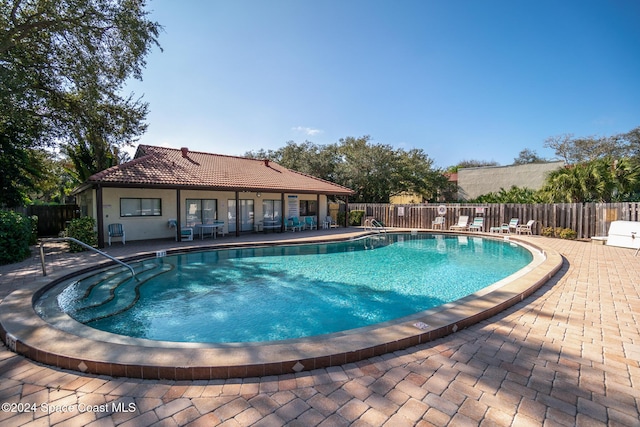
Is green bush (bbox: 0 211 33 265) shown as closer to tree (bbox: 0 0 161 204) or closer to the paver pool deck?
tree (bbox: 0 0 161 204)

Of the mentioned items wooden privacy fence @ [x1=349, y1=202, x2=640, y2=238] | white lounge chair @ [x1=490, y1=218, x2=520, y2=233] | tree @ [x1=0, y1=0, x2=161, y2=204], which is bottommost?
white lounge chair @ [x1=490, y1=218, x2=520, y2=233]

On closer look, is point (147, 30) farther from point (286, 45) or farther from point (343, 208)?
point (343, 208)

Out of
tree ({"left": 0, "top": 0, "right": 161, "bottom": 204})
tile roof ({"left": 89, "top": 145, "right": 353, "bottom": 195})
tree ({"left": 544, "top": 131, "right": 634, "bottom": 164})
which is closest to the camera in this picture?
tree ({"left": 0, "top": 0, "right": 161, "bottom": 204})

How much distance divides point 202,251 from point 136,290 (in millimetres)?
4463

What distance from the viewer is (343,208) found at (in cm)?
2227

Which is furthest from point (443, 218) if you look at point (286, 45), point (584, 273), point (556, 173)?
point (286, 45)

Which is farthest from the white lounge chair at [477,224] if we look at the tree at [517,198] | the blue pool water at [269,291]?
the blue pool water at [269,291]

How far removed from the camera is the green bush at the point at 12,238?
8.19m

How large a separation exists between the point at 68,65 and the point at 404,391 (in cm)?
1573

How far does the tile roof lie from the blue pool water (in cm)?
388

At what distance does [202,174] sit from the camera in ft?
49.1

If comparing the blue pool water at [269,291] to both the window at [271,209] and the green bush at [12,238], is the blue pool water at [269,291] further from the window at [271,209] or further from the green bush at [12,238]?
the window at [271,209]

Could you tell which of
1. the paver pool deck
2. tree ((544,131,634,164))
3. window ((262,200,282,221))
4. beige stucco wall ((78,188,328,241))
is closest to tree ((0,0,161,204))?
beige stucco wall ((78,188,328,241))

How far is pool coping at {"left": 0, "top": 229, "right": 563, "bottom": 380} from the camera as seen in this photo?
2818 mm
